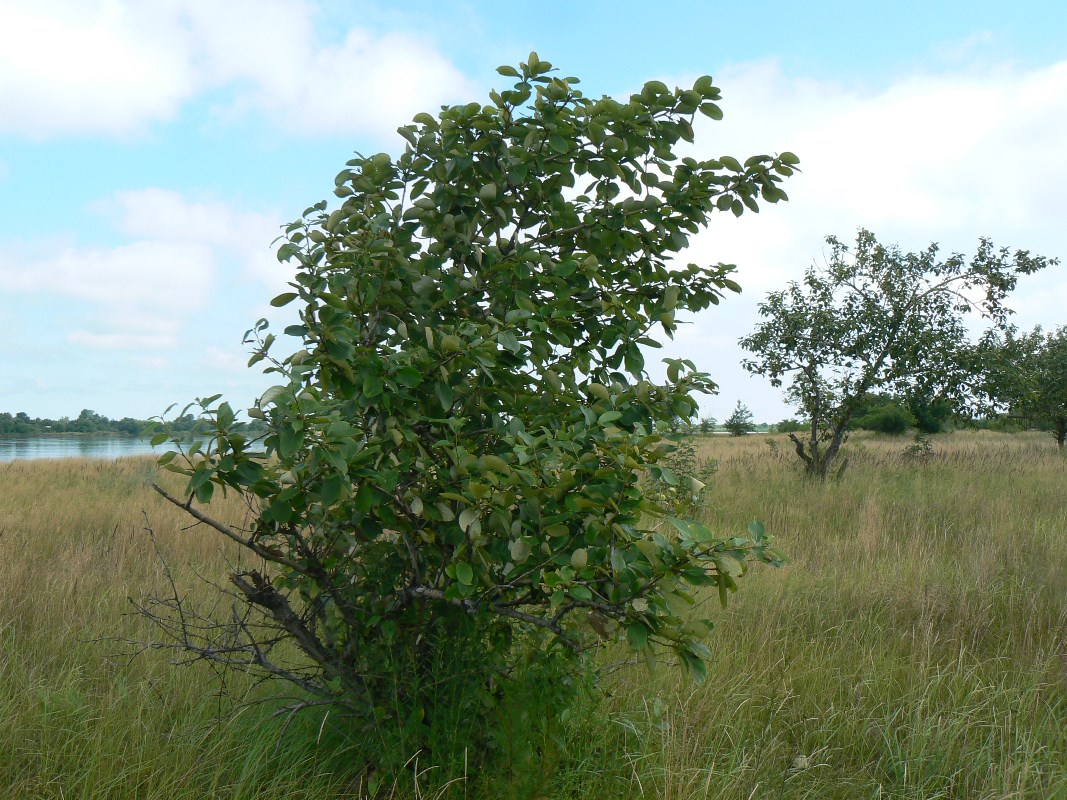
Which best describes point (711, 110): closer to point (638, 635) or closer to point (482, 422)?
point (482, 422)

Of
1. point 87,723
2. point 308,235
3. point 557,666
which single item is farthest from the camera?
point 87,723

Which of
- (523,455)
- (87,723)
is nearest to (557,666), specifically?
(523,455)

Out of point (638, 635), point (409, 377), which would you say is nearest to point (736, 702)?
point (638, 635)

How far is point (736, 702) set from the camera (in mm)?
3934

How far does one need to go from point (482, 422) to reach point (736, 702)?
2.17m

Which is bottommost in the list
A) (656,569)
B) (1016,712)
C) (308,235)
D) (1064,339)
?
(1016,712)

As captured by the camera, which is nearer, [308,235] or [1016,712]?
[308,235]

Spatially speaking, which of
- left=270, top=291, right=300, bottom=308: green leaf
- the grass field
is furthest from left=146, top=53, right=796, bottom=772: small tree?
the grass field

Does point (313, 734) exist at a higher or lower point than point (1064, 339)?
Answer: lower

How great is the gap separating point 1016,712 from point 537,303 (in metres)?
3.42

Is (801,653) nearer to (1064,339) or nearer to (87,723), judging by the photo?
(87,723)

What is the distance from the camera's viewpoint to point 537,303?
3.08 m

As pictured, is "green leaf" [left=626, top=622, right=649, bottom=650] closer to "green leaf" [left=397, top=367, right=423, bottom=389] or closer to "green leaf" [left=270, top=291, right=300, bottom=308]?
"green leaf" [left=397, top=367, right=423, bottom=389]

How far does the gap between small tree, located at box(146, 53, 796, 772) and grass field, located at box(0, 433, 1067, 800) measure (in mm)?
449
